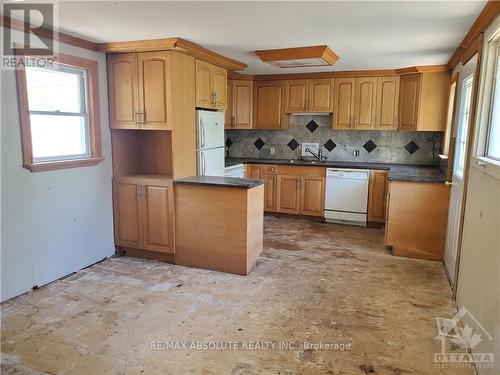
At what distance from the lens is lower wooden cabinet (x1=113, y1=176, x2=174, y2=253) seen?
3.79 metres

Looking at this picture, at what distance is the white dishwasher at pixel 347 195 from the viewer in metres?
5.19

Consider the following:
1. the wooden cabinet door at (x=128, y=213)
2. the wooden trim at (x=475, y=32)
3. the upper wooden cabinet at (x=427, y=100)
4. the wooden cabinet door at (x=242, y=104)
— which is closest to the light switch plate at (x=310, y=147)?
the wooden cabinet door at (x=242, y=104)

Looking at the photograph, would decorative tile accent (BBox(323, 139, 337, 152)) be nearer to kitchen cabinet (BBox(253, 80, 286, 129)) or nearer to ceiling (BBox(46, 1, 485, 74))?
kitchen cabinet (BBox(253, 80, 286, 129))

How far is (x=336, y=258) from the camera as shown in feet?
13.3

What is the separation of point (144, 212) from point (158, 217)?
0.18 metres

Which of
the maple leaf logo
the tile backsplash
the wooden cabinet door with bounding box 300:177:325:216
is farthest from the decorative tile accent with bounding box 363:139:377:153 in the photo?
the maple leaf logo

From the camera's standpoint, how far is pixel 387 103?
5.18 meters

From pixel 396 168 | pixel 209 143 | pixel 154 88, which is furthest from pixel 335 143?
pixel 154 88

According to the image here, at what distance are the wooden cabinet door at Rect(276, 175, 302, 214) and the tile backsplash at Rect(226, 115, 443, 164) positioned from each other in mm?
695

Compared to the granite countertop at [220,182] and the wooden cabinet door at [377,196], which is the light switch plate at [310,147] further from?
the granite countertop at [220,182]

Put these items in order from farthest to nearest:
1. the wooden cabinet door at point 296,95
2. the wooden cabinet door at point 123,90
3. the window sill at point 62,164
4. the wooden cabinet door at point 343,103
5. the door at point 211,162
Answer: the wooden cabinet door at point 296,95
the wooden cabinet door at point 343,103
the door at point 211,162
the wooden cabinet door at point 123,90
the window sill at point 62,164

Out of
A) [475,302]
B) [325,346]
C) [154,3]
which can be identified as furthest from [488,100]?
[154,3]

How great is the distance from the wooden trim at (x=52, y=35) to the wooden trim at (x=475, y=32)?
10.7ft

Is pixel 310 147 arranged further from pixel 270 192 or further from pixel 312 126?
pixel 270 192
